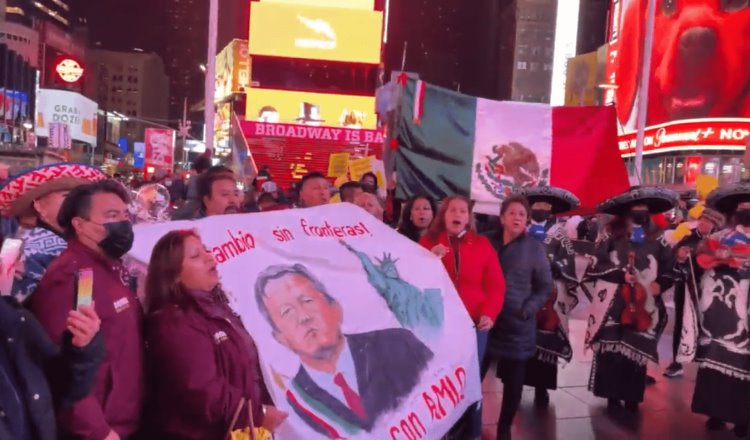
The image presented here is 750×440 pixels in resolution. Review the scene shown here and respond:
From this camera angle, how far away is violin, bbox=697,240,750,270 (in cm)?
A: 553

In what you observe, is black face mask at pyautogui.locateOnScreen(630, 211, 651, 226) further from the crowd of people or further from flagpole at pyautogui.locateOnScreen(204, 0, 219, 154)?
flagpole at pyautogui.locateOnScreen(204, 0, 219, 154)

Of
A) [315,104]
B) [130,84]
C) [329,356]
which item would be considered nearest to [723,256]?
[329,356]

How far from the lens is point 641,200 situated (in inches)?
239

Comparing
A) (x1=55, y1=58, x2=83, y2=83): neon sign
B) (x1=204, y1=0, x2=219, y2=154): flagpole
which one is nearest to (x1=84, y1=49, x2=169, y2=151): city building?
(x1=55, y1=58, x2=83, y2=83): neon sign

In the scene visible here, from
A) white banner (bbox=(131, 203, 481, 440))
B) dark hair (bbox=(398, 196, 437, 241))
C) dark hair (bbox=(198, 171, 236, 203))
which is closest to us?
white banner (bbox=(131, 203, 481, 440))

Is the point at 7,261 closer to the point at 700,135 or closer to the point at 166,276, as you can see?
the point at 166,276

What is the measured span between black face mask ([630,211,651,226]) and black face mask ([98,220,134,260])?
15.1 ft

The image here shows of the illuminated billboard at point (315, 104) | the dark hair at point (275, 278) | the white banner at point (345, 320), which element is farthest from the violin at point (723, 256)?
the illuminated billboard at point (315, 104)

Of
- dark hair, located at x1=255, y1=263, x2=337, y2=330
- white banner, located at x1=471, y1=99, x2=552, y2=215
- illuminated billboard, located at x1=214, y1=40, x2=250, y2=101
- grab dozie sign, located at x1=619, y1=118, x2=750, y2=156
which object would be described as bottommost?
dark hair, located at x1=255, y1=263, x2=337, y2=330

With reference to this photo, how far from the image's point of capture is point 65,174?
3279 mm

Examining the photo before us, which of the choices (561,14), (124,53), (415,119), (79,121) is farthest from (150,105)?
(415,119)

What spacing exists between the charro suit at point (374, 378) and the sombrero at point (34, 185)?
1390mm

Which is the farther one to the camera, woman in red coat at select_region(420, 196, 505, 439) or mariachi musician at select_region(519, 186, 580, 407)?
mariachi musician at select_region(519, 186, 580, 407)

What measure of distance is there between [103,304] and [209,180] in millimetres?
2490
